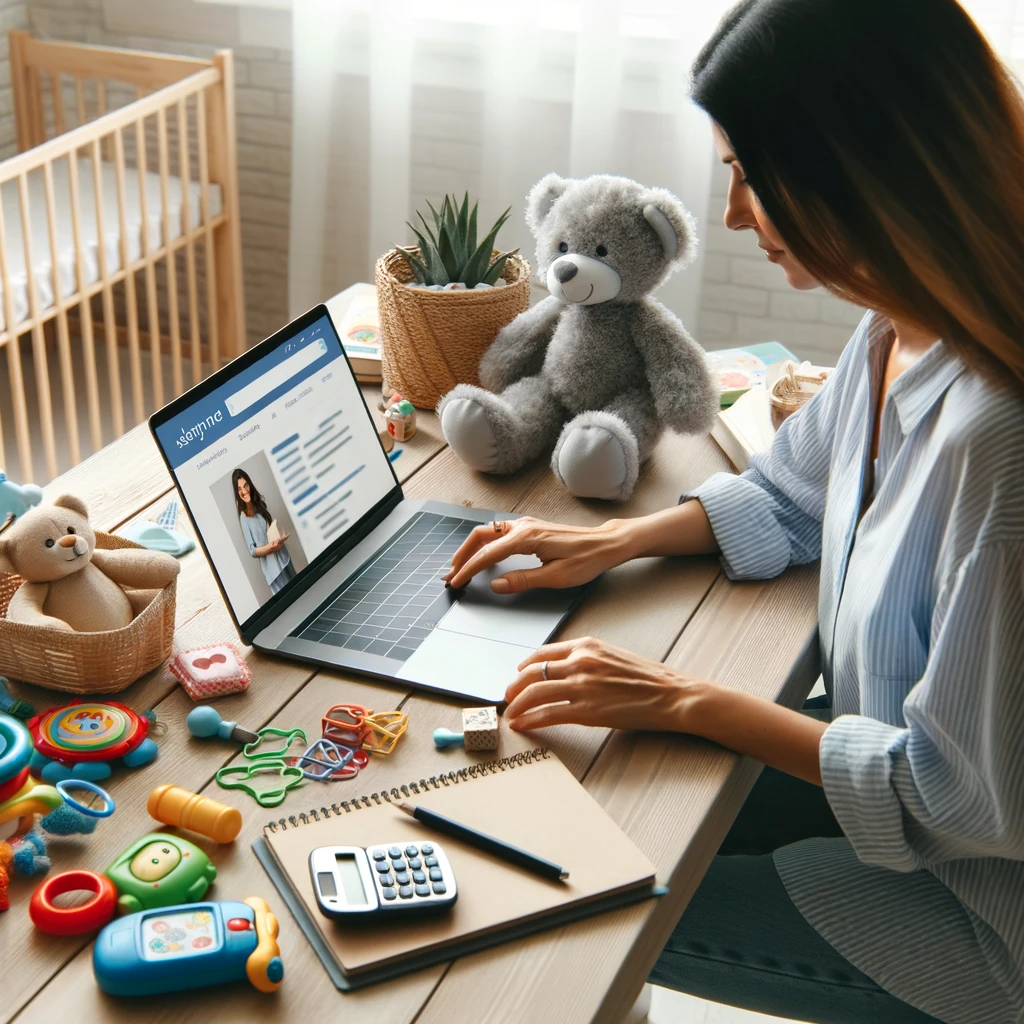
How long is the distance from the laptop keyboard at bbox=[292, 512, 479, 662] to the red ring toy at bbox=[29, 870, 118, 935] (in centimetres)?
33

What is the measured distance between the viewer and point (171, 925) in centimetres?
76

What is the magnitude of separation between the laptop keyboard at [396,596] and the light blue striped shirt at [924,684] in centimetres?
29

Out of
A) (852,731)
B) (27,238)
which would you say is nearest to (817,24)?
(852,731)

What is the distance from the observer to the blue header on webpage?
102cm

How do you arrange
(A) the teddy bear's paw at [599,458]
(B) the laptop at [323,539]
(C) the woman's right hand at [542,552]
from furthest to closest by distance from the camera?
(A) the teddy bear's paw at [599,458] < (C) the woman's right hand at [542,552] < (B) the laptop at [323,539]

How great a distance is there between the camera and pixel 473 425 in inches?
52.6

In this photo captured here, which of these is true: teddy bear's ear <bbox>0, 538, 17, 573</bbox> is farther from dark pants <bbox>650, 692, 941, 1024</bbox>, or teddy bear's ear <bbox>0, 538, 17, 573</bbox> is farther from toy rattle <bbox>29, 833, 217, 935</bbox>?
dark pants <bbox>650, 692, 941, 1024</bbox>

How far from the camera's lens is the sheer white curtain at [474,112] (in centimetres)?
252

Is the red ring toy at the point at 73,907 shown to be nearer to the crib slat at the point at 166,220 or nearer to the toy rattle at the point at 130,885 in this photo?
the toy rattle at the point at 130,885

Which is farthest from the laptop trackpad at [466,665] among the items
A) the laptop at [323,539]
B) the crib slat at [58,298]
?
the crib slat at [58,298]

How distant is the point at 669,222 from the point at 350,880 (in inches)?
32.5

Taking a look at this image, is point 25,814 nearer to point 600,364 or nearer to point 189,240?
point 600,364

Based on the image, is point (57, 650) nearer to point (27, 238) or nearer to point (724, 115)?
point (724, 115)

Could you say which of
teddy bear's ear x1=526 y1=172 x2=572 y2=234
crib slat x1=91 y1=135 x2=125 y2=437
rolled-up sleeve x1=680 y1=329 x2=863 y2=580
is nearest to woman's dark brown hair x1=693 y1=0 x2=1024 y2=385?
rolled-up sleeve x1=680 y1=329 x2=863 y2=580
